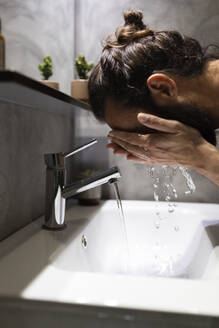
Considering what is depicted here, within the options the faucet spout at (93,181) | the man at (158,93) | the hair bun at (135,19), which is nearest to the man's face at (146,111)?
the man at (158,93)

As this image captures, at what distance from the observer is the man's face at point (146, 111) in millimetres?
746

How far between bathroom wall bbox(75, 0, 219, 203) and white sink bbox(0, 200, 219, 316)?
0.26ft

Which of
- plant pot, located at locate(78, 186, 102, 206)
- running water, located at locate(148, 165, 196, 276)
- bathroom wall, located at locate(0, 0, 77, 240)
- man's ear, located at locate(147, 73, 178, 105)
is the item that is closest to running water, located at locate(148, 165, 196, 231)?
running water, located at locate(148, 165, 196, 276)

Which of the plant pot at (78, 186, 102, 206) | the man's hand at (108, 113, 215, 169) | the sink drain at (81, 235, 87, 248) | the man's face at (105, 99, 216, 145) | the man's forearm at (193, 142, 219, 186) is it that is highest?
the man's face at (105, 99, 216, 145)

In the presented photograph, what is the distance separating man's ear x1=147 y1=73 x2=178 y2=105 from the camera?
0.69 m

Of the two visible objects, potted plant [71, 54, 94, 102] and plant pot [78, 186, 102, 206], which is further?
plant pot [78, 186, 102, 206]

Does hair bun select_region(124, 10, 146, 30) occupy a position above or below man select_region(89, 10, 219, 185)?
above

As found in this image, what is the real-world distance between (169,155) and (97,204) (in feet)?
1.44

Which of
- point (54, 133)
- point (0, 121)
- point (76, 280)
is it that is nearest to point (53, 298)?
point (76, 280)

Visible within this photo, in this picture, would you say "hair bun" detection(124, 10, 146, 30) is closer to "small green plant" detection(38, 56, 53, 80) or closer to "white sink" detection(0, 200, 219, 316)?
"small green plant" detection(38, 56, 53, 80)

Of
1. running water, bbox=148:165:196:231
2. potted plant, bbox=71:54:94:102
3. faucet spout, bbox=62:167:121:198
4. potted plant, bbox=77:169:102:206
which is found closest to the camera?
faucet spout, bbox=62:167:121:198

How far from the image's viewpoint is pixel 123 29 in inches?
30.4

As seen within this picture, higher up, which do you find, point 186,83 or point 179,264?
point 186,83

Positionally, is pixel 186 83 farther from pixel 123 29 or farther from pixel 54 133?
pixel 54 133
